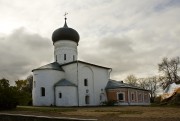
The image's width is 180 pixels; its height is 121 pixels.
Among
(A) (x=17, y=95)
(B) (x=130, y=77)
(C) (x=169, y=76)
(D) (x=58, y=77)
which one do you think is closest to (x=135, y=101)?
(C) (x=169, y=76)

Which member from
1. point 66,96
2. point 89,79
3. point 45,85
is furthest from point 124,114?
point 89,79

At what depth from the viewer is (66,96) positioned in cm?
4116

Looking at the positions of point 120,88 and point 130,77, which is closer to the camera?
point 120,88

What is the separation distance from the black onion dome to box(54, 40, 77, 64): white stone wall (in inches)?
25.2

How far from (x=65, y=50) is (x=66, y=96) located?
996 cm

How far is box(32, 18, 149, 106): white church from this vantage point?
41.8 metres

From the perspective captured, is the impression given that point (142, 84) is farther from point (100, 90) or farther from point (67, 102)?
point (67, 102)

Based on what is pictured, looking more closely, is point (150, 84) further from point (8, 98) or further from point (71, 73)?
point (8, 98)

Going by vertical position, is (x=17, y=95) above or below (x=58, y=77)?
below

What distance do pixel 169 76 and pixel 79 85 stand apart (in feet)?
73.1

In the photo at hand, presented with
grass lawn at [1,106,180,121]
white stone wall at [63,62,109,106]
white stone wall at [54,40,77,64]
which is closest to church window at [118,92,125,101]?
white stone wall at [63,62,109,106]

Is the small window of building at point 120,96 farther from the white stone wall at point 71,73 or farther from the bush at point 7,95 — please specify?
the bush at point 7,95

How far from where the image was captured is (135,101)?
162ft

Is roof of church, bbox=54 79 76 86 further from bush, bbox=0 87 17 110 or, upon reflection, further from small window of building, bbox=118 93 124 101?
bush, bbox=0 87 17 110
